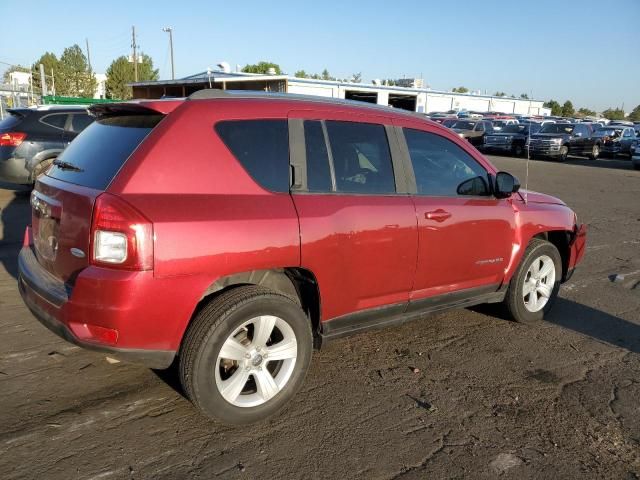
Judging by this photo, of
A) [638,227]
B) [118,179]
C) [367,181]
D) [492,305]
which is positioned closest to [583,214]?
[638,227]

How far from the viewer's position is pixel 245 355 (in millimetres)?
3041

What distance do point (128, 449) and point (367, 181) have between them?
2.17 metres

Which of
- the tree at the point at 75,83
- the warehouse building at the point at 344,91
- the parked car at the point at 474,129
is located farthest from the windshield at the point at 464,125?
the tree at the point at 75,83

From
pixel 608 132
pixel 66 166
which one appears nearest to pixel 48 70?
pixel 608 132

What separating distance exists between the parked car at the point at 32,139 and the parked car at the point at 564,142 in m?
21.9

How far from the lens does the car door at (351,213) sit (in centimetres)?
321

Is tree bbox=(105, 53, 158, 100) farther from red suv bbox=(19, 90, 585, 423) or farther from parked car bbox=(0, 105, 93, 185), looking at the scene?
red suv bbox=(19, 90, 585, 423)

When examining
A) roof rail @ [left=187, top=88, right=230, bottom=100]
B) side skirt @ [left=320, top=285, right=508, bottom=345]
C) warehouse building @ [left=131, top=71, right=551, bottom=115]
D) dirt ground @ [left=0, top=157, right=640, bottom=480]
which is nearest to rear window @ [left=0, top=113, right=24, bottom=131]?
dirt ground @ [left=0, top=157, right=640, bottom=480]

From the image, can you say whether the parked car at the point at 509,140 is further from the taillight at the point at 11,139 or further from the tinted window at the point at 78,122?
the taillight at the point at 11,139

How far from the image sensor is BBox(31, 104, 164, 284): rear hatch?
9.17 feet

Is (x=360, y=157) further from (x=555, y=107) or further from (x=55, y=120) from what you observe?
(x=555, y=107)

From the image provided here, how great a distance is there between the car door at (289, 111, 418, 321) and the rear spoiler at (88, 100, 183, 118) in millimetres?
745

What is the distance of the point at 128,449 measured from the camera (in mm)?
2811

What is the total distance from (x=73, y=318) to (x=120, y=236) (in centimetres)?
54
